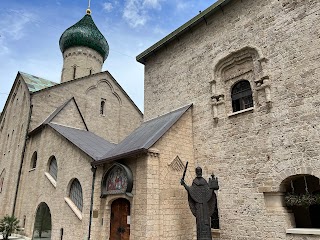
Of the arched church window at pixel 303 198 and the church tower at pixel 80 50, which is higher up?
the church tower at pixel 80 50

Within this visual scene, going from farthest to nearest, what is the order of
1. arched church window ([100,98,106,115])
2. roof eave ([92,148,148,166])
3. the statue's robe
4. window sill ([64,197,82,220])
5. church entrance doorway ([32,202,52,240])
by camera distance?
1. arched church window ([100,98,106,115])
2. church entrance doorway ([32,202,52,240])
3. window sill ([64,197,82,220])
4. roof eave ([92,148,148,166])
5. the statue's robe

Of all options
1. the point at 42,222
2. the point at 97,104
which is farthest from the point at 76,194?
the point at 97,104

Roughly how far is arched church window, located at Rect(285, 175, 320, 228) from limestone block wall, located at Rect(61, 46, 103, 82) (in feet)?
62.9

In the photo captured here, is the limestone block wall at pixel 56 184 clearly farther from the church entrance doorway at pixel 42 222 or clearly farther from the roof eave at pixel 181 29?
the roof eave at pixel 181 29

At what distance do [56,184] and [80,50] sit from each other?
14.3m

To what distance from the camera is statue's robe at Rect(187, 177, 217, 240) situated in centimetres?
672

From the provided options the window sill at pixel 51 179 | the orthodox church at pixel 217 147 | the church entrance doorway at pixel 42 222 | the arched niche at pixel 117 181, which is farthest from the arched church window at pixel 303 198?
the church entrance doorway at pixel 42 222

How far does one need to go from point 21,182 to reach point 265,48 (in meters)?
14.8

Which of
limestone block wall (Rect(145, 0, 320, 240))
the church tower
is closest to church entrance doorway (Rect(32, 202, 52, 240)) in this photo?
limestone block wall (Rect(145, 0, 320, 240))

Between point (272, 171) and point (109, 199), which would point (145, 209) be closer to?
point (109, 199)

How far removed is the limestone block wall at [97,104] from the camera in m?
17.2

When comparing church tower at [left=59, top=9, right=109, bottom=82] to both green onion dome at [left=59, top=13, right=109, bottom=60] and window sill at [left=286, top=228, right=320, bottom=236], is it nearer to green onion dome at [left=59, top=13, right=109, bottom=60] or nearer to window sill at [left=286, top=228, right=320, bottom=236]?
green onion dome at [left=59, top=13, right=109, bottom=60]

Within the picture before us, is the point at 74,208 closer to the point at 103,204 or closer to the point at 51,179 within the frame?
the point at 103,204

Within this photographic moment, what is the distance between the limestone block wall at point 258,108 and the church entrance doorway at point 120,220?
304 cm
